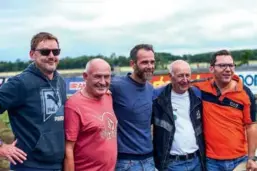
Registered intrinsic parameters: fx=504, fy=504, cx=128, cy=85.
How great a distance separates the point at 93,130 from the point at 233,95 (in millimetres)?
1992

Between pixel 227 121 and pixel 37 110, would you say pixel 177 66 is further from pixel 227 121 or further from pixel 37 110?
pixel 37 110

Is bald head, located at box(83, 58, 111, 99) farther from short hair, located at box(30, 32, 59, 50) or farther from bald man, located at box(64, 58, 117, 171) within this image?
short hair, located at box(30, 32, 59, 50)

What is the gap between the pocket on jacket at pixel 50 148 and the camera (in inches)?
187

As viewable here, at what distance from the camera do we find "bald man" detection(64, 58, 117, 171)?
5.07m

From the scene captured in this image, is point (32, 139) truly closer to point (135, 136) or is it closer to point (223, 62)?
point (135, 136)

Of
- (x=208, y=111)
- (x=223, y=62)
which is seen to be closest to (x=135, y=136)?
(x=208, y=111)

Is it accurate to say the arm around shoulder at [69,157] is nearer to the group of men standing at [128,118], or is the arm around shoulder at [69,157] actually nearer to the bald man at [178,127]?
the group of men standing at [128,118]

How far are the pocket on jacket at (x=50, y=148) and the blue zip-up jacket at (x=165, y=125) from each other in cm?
147

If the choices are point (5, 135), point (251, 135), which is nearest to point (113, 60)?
point (5, 135)

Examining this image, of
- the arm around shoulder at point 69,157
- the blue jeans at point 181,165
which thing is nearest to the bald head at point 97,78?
the arm around shoulder at point 69,157

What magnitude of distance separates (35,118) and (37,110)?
0.25 ft

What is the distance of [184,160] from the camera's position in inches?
236

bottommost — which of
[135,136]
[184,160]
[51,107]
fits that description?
[184,160]

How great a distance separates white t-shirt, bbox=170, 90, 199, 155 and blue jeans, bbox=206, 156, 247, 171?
0.96 ft
